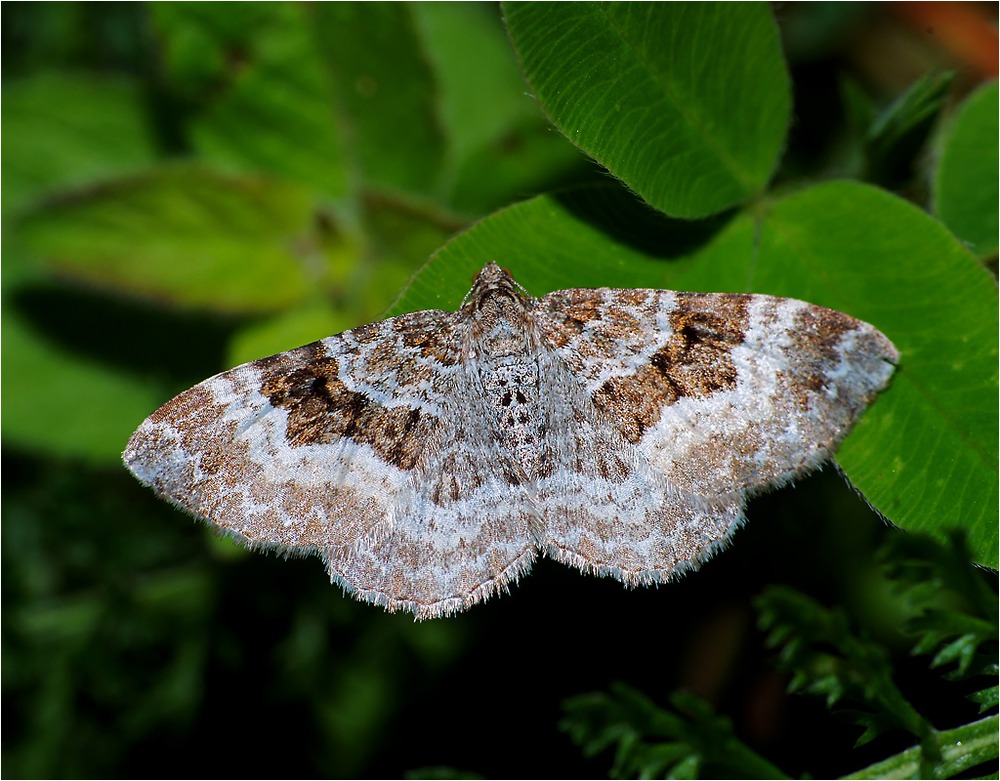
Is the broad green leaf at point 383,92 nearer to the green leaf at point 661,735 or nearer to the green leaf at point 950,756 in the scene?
the green leaf at point 661,735

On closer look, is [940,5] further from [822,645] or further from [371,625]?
[371,625]

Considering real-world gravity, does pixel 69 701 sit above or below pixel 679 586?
below

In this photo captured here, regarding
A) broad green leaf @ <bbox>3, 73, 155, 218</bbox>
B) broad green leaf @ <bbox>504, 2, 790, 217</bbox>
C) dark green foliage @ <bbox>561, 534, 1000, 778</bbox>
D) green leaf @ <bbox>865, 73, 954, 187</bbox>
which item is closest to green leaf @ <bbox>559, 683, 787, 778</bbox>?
dark green foliage @ <bbox>561, 534, 1000, 778</bbox>

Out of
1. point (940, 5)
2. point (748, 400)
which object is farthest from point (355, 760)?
point (940, 5)

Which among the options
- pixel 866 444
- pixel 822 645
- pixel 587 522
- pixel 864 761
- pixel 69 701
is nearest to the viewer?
pixel 866 444

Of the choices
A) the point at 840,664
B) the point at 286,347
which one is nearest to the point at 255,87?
the point at 286,347

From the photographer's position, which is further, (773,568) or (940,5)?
(940,5)

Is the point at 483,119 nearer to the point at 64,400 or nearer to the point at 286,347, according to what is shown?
the point at 286,347

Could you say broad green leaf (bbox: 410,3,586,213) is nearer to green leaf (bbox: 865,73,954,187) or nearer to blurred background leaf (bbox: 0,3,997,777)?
blurred background leaf (bbox: 0,3,997,777)

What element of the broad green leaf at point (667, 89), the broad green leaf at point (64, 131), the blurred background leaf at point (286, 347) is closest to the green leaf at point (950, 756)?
the blurred background leaf at point (286, 347)
